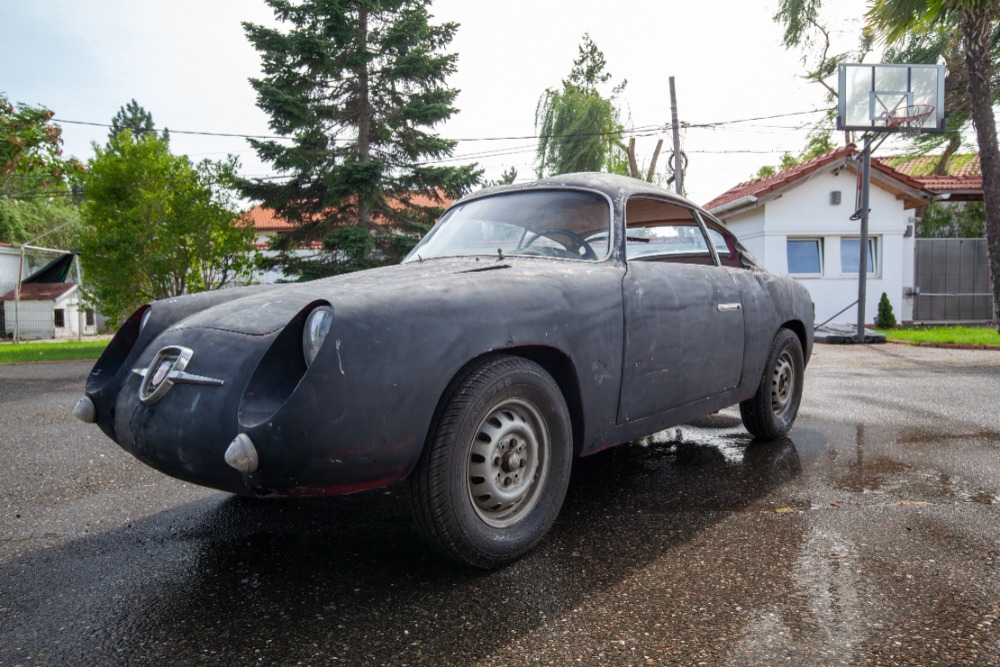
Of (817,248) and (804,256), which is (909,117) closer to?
(817,248)

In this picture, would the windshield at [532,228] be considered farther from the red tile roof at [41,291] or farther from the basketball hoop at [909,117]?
the red tile roof at [41,291]

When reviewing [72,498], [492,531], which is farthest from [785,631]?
[72,498]

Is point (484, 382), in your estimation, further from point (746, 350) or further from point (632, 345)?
point (746, 350)

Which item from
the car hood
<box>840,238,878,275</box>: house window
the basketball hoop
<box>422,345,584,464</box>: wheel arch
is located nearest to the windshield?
the car hood

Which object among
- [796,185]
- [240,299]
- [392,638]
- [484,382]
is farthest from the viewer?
[796,185]

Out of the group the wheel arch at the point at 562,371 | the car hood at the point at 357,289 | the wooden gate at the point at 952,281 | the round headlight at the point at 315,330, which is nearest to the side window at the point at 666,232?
the car hood at the point at 357,289

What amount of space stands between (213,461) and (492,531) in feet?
3.22

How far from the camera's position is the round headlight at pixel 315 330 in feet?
7.11

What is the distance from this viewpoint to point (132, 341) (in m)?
2.96

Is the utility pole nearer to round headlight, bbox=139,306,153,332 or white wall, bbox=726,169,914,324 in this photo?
white wall, bbox=726,169,914,324

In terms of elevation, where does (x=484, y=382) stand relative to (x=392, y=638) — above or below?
above

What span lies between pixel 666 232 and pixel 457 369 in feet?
6.78

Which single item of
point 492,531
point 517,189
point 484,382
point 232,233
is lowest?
point 492,531

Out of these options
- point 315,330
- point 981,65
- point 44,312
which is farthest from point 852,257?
point 44,312
